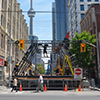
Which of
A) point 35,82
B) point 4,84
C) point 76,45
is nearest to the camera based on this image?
point 35,82

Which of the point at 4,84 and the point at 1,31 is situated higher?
the point at 1,31

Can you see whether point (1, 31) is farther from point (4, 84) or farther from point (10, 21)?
point (4, 84)

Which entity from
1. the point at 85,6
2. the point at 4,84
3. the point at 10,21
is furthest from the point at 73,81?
the point at 85,6

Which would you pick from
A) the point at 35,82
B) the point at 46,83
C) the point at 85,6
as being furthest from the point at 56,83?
the point at 85,6

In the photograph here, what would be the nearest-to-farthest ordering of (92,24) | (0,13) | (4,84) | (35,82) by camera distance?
(35,82) < (4,84) < (0,13) < (92,24)

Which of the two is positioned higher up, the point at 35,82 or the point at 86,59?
the point at 86,59

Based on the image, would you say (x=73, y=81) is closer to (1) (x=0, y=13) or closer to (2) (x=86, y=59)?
(2) (x=86, y=59)

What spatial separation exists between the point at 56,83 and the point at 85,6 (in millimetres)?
51003

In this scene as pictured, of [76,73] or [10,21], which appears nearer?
[76,73]

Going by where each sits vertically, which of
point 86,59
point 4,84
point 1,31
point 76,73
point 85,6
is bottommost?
point 4,84

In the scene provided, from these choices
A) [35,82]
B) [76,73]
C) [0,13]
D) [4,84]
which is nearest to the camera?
[76,73]

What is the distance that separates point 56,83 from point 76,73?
3.40 m

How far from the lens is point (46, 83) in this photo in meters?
20.7

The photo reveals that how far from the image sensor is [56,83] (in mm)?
20844
